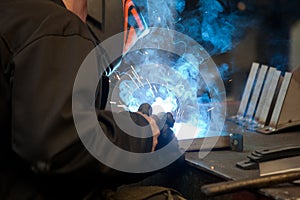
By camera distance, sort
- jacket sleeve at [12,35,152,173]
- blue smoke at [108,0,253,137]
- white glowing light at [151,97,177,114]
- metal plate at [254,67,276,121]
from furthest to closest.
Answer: metal plate at [254,67,276,121]
blue smoke at [108,0,253,137]
white glowing light at [151,97,177,114]
jacket sleeve at [12,35,152,173]

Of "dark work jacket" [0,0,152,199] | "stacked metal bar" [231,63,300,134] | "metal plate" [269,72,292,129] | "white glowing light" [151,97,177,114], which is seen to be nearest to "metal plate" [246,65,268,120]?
A: "stacked metal bar" [231,63,300,134]

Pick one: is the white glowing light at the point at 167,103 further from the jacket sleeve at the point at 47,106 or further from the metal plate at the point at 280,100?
the jacket sleeve at the point at 47,106

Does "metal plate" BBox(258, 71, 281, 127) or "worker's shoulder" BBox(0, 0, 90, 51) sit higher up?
"worker's shoulder" BBox(0, 0, 90, 51)

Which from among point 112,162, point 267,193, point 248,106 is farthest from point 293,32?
point 112,162

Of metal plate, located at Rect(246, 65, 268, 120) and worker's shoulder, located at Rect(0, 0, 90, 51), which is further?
metal plate, located at Rect(246, 65, 268, 120)

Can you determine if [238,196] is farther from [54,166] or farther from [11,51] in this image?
[11,51]

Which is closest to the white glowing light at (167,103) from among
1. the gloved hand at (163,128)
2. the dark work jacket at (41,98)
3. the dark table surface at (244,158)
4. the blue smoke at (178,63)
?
the blue smoke at (178,63)

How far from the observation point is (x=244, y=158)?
1.23 m

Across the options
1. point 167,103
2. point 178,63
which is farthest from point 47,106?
point 178,63

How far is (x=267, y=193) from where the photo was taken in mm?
927

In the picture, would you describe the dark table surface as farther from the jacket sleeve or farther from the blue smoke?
the jacket sleeve

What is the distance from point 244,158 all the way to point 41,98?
0.68 m

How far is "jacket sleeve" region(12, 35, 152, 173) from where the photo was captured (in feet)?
2.51

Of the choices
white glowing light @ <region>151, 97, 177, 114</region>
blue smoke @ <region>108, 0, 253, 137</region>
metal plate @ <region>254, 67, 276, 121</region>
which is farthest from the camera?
metal plate @ <region>254, 67, 276, 121</region>
